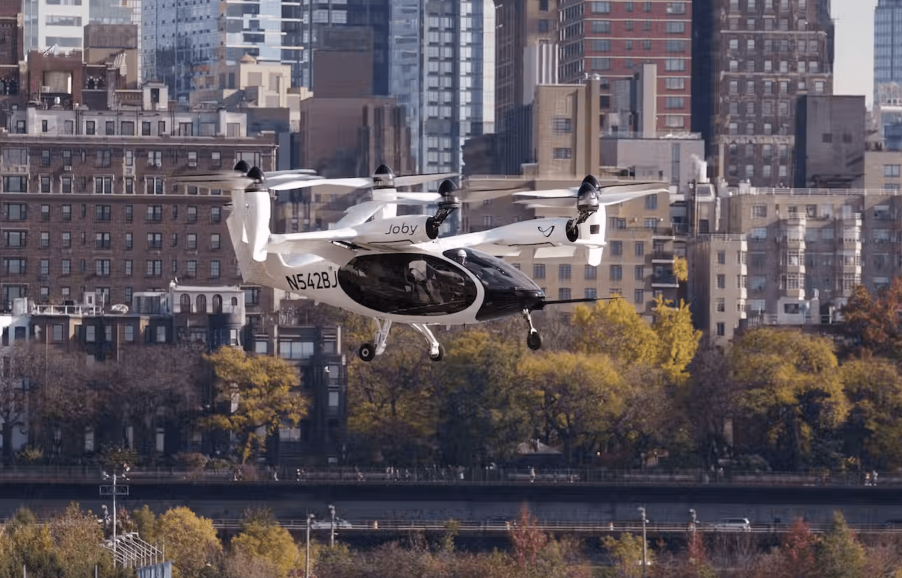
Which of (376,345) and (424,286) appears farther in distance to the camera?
(424,286)

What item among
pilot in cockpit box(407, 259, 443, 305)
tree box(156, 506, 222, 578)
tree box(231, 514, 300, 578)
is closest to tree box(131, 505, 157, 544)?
tree box(156, 506, 222, 578)

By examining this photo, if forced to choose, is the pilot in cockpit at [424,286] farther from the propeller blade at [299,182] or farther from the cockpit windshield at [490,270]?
the propeller blade at [299,182]

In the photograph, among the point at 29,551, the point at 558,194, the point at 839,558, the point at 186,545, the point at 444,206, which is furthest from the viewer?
the point at 186,545

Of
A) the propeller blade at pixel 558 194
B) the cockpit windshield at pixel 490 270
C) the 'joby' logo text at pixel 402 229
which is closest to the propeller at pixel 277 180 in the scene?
the 'joby' logo text at pixel 402 229

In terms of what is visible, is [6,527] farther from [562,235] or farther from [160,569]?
[562,235]

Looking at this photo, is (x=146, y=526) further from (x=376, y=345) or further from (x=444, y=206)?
(x=444, y=206)

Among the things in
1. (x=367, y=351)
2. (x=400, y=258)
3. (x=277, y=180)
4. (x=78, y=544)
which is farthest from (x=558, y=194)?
(x=78, y=544)
